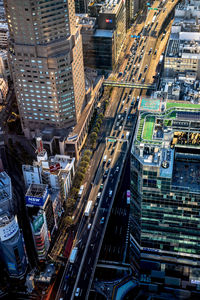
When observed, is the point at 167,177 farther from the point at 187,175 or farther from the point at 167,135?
the point at 167,135

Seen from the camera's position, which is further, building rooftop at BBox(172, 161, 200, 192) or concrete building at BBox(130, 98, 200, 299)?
building rooftop at BBox(172, 161, 200, 192)

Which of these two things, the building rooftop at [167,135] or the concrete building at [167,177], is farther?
the concrete building at [167,177]

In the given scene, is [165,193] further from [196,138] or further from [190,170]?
[196,138]

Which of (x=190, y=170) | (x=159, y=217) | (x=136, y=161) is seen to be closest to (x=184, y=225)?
(x=159, y=217)

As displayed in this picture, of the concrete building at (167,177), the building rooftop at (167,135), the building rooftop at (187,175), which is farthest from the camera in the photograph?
the building rooftop at (187,175)

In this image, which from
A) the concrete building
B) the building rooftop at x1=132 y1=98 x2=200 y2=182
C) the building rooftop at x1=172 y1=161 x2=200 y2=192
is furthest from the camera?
the building rooftop at x1=172 y1=161 x2=200 y2=192

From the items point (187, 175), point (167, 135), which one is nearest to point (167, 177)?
point (187, 175)

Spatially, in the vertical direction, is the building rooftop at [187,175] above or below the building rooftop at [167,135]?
below

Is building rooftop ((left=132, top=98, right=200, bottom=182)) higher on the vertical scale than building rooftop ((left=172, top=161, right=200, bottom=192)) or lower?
higher
